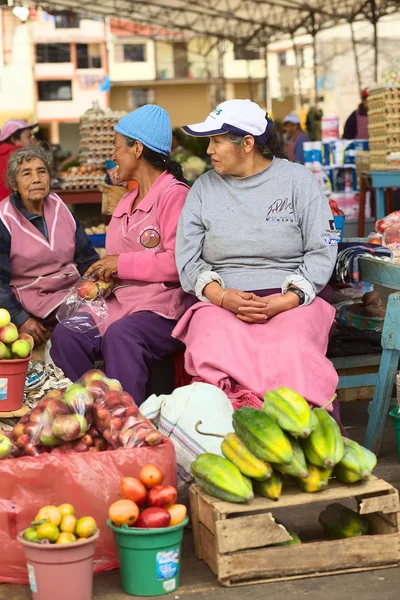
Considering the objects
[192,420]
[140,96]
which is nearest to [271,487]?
[192,420]

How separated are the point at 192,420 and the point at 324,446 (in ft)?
2.15

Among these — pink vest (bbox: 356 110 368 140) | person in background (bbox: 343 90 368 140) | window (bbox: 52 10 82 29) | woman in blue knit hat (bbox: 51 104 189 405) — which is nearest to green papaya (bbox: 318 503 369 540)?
woman in blue knit hat (bbox: 51 104 189 405)

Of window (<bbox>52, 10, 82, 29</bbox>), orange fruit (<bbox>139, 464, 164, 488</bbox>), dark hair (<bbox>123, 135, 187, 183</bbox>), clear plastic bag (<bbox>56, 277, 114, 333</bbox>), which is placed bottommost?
orange fruit (<bbox>139, 464, 164, 488</bbox>)

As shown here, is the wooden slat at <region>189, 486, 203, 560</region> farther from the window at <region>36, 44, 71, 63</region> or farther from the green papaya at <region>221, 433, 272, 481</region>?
the window at <region>36, 44, 71, 63</region>

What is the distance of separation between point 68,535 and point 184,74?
1419 inches

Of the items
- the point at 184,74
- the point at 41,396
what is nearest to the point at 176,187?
the point at 41,396

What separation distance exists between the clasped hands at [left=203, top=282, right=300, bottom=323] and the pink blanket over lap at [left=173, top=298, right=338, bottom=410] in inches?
1.1

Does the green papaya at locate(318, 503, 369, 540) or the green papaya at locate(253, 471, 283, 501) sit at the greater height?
the green papaya at locate(253, 471, 283, 501)

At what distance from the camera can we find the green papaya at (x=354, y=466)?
317 centimetres

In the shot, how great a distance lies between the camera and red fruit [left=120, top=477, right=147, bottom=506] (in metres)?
3.03

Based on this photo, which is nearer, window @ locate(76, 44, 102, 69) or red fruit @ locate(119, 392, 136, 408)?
red fruit @ locate(119, 392, 136, 408)

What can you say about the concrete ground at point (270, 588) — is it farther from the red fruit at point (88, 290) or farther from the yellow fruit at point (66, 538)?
the red fruit at point (88, 290)

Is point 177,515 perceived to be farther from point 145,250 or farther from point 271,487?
point 145,250

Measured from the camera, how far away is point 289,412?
3156 millimetres
